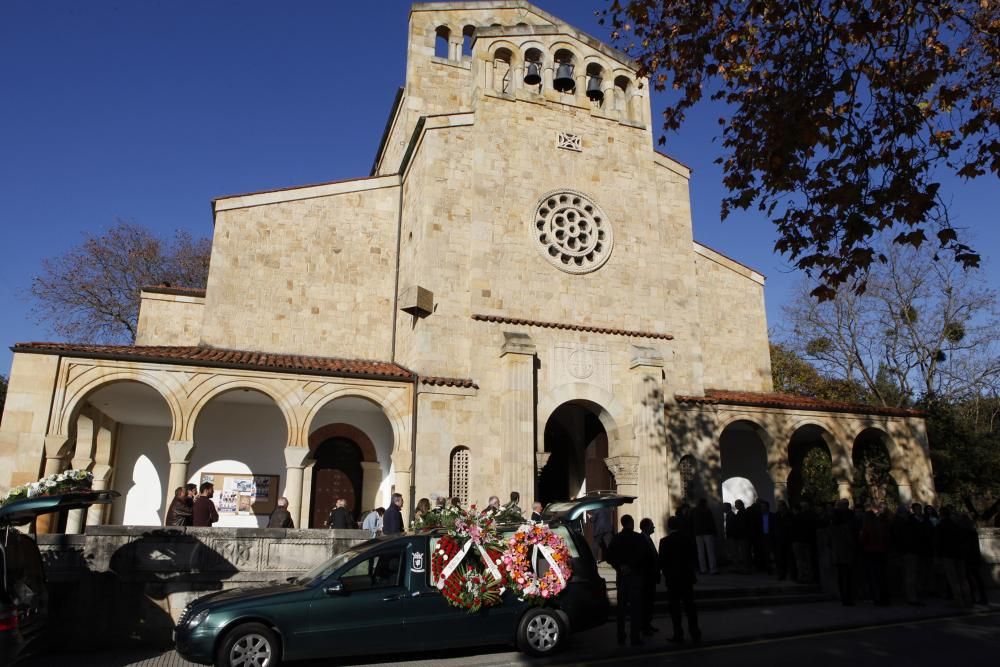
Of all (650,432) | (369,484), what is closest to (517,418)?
(650,432)

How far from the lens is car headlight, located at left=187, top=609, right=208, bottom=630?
729 centimetres

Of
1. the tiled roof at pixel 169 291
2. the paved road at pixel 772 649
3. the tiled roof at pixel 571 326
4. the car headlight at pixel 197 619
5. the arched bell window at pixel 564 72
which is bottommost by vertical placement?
the paved road at pixel 772 649

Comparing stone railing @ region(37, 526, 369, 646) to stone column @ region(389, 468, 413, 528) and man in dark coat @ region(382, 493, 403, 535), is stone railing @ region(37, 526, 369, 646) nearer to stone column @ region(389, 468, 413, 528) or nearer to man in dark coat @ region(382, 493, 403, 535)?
man in dark coat @ region(382, 493, 403, 535)

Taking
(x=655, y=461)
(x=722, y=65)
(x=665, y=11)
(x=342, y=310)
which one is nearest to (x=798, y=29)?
(x=722, y=65)

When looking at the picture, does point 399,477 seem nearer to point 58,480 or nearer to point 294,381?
point 294,381

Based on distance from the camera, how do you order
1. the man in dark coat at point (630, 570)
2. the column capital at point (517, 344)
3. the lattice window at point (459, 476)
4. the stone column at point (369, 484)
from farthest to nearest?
the stone column at point (369, 484) < the column capital at point (517, 344) < the lattice window at point (459, 476) < the man in dark coat at point (630, 570)

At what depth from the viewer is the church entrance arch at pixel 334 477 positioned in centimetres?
1748

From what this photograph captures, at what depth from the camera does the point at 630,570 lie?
8898 mm

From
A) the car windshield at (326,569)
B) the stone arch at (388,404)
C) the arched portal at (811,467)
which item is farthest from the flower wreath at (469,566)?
the arched portal at (811,467)

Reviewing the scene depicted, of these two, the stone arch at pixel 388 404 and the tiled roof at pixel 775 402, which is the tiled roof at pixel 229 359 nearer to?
the stone arch at pixel 388 404

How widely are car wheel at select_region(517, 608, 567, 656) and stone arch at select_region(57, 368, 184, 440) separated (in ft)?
29.7

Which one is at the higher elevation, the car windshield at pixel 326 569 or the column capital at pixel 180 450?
the column capital at pixel 180 450

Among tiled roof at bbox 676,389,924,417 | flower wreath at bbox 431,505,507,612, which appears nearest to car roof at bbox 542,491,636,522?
flower wreath at bbox 431,505,507,612

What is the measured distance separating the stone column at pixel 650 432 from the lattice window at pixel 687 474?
2.72ft
